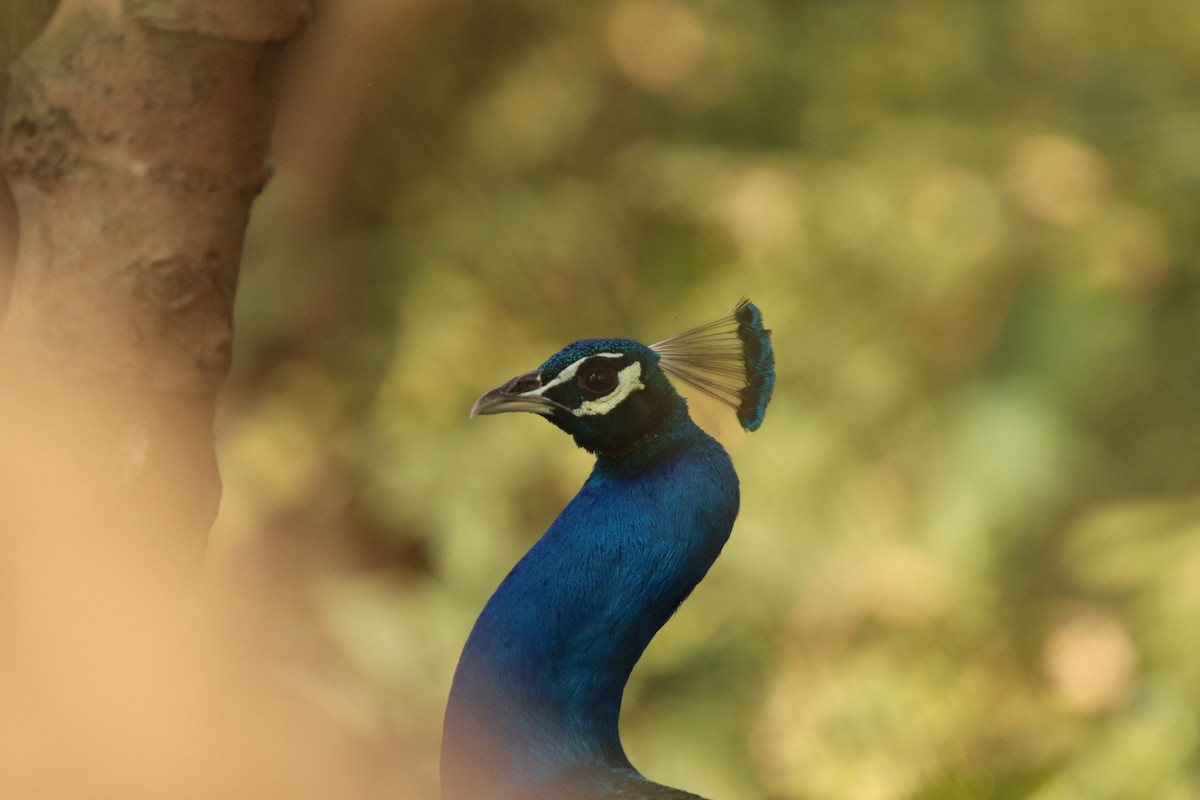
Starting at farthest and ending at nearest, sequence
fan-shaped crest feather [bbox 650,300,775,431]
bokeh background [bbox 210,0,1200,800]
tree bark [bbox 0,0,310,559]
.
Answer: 1. bokeh background [bbox 210,0,1200,800]
2. fan-shaped crest feather [bbox 650,300,775,431]
3. tree bark [bbox 0,0,310,559]

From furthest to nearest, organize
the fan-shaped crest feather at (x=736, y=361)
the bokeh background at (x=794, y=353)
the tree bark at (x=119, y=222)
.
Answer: the bokeh background at (x=794, y=353) → the fan-shaped crest feather at (x=736, y=361) → the tree bark at (x=119, y=222)

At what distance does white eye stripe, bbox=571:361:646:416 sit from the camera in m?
1.15

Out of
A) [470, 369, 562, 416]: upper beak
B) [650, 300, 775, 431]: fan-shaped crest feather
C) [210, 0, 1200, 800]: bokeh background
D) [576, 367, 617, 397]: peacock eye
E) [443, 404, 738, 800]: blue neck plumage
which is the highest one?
[210, 0, 1200, 800]: bokeh background

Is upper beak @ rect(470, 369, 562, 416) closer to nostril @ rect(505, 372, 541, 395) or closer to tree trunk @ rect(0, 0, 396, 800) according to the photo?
nostril @ rect(505, 372, 541, 395)

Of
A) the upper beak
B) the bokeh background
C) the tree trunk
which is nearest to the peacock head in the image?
the upper beak

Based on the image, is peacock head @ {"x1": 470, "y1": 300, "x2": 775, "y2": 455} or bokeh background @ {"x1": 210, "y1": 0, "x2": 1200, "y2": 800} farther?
bokeh background @ {"x1": 210, "y1": 0, "x2": 1200, "y2": 800}

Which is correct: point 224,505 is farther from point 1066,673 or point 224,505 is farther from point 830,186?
point 1066,673

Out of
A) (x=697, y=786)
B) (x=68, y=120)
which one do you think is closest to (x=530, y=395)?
(x=68, y=120)

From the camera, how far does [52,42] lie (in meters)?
1.08

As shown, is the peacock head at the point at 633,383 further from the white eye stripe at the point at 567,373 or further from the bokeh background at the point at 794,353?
the bokeh background at the point at 794,353

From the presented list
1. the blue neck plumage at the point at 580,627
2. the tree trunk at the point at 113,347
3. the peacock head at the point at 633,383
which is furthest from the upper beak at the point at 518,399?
the tree trunk at the point at 113,347

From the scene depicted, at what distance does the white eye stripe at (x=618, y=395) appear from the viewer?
115cm

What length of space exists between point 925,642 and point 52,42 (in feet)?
6.56

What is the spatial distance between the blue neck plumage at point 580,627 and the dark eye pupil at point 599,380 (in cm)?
8
